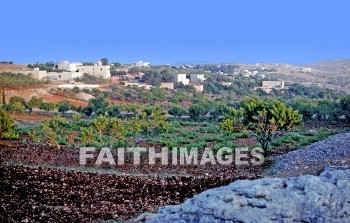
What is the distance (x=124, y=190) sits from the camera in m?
11.9

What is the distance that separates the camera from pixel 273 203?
291 inches

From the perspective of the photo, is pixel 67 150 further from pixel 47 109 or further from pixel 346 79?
pixel 346 79

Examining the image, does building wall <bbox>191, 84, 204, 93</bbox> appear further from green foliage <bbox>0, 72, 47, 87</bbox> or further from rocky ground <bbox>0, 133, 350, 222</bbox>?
rocky ground <bbox>0, 133, 350, 222</bbox>

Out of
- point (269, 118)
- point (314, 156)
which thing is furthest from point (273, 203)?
point (269, 118)

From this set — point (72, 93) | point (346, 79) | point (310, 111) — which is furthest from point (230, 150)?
point (346, 79)

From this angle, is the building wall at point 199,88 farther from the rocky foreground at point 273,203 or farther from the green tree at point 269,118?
the rocky foreground at point 273,203

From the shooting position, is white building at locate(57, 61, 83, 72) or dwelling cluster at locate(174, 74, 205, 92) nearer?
dwelling cluster at locate(174, 74, 205, 92)

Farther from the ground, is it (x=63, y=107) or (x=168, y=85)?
(x=168, y=85)

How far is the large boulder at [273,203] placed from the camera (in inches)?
287

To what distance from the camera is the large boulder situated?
23.9 feet

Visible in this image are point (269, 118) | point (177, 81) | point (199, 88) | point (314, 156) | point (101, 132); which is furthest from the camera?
point (177, 81)

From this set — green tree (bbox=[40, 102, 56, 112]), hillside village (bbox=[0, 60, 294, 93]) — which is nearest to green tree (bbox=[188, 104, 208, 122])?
green tree (bbox=[40, 102, 56, 112])

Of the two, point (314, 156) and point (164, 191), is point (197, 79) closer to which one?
point (314, 156)

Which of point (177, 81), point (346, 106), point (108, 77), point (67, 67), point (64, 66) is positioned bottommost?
point (346, 106)
